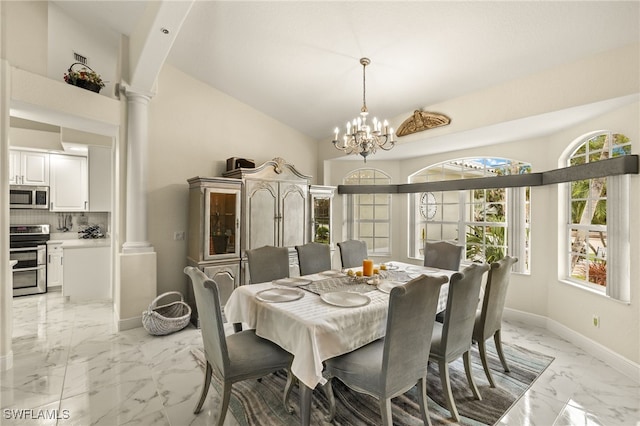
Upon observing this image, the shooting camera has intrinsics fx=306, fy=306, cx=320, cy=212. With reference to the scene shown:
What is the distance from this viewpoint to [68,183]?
16.8 ft

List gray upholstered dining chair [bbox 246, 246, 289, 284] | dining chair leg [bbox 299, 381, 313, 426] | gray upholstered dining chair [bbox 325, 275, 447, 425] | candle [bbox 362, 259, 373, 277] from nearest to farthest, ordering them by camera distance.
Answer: gray upholstered dining chair [bbox 325, 275, 447, 425], dining chair leg [bbox 299, 381, 313, 426], candle [bbox 362, 259, 373, 277], gray upholstered dining chair [bbox 246, 246, 289, 284]

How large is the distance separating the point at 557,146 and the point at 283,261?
11.0ft

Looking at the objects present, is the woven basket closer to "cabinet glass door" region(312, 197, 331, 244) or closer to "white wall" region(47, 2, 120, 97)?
"cabinet glass door" region(312, 197, 331, 244)

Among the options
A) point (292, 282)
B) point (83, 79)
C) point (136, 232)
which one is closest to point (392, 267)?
point (292, 282)

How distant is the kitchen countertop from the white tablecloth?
356 cm

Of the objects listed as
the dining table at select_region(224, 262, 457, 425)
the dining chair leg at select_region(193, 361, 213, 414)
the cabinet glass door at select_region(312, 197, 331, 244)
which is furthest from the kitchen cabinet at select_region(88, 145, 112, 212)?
the dining chair leg at select_region(193, 361, 213, 414)

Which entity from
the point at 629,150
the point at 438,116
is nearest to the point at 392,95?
the point at 438,116

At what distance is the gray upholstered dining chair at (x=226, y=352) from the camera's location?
1.73m

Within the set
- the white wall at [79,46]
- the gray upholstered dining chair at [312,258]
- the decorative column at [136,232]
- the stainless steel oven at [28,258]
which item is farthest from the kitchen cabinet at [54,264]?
the gray upholstered dining chair at [312,258]

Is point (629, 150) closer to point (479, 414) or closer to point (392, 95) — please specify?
point (392, 95)

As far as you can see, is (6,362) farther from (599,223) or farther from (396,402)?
(599,223)

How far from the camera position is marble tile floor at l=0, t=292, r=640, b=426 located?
2016mm

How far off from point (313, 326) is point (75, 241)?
4.75 meters

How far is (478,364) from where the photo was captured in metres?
2.73
